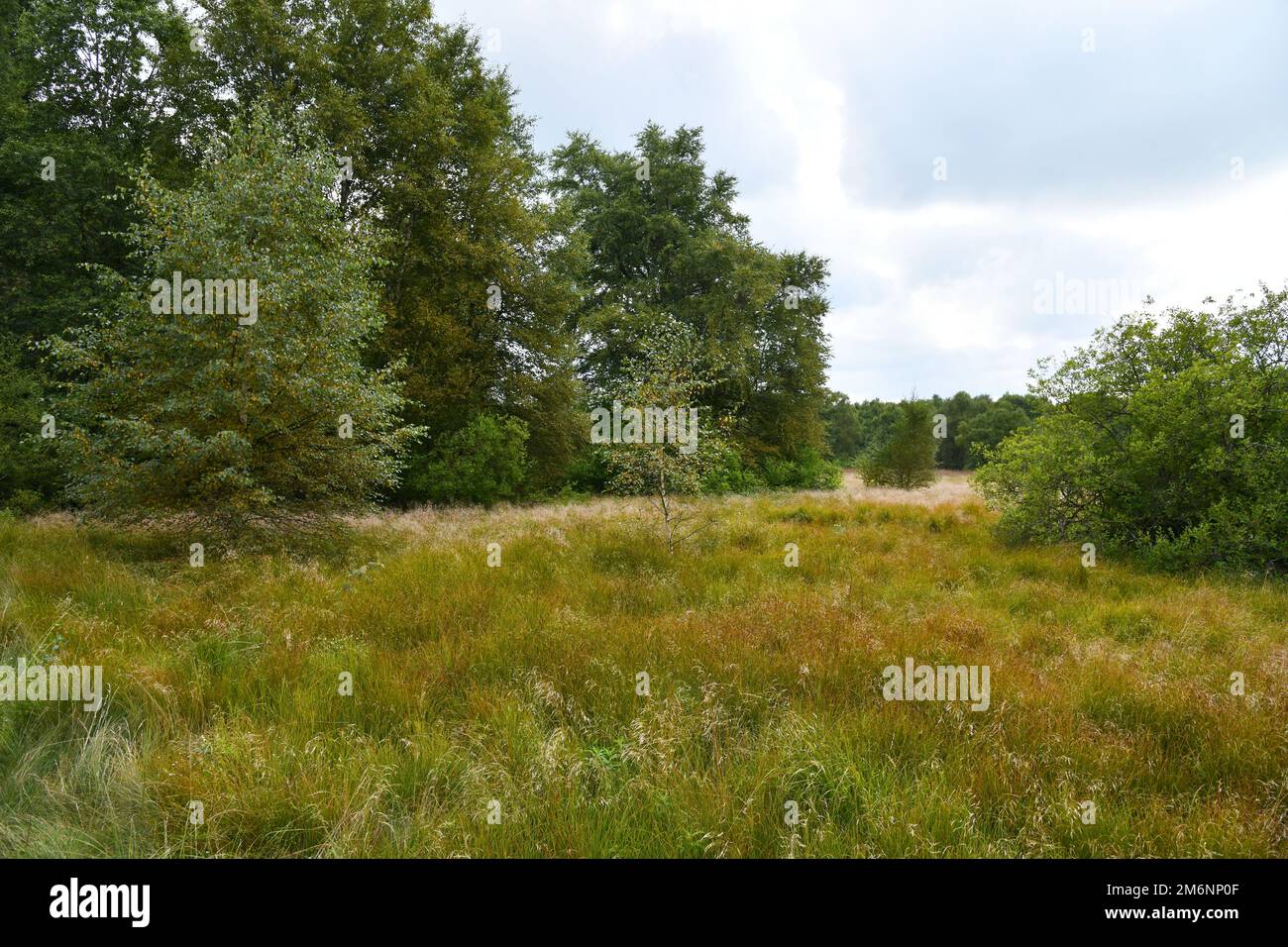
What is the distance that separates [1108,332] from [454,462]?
17.8 meters

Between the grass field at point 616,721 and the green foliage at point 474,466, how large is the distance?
9974 millimetres

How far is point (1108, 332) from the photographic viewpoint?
40.0 ft

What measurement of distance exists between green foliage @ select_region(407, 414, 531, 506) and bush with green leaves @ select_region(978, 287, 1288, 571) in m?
13.9

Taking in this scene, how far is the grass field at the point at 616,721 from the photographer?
286 centimetres

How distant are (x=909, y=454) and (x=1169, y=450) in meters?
23.3

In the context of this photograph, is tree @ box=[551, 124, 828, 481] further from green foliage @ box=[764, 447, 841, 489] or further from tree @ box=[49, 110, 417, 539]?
tree @ box=[49, 110, 417, 539]

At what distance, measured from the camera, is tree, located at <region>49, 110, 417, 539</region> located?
8.66 m

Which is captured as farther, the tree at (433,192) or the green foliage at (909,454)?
the green foliage at (909,454)

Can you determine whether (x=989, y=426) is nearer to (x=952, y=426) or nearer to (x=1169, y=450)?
(x=952, y=426)

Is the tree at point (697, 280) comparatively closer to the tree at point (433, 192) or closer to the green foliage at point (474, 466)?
the tree at point (433, 192)

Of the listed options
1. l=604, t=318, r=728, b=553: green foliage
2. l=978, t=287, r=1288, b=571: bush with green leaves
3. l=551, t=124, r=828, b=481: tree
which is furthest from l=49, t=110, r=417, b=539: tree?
l=551, t=124, r=828, b=481: tree
